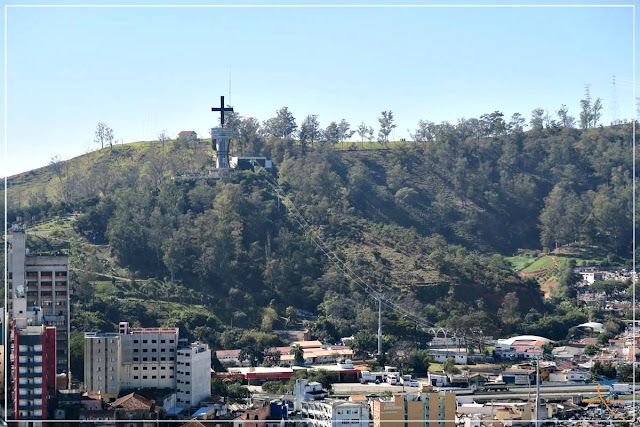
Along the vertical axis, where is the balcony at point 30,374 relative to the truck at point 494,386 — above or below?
above

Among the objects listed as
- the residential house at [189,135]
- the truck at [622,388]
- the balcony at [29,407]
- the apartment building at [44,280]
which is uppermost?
the residential house at [189,135]

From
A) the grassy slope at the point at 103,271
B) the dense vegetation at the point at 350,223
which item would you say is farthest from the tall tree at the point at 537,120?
the grassy slope at the point at 103,271

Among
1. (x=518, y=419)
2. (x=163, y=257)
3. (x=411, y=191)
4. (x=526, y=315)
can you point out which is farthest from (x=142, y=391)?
(x=411, y=191)

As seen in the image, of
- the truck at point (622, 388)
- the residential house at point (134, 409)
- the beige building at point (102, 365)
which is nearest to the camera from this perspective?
the residential house at point (134, 409)

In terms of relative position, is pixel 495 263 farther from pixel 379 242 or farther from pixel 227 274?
pixel 227 274

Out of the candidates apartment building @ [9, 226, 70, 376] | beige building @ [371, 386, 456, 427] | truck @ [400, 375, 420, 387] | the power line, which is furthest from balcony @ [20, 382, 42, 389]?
the power line

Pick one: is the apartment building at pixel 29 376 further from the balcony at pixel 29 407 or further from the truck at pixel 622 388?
the truck at pixel 622 388

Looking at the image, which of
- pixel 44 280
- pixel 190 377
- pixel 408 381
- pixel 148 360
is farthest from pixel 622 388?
pixel 44 280

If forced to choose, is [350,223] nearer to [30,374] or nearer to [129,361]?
[129,361]
